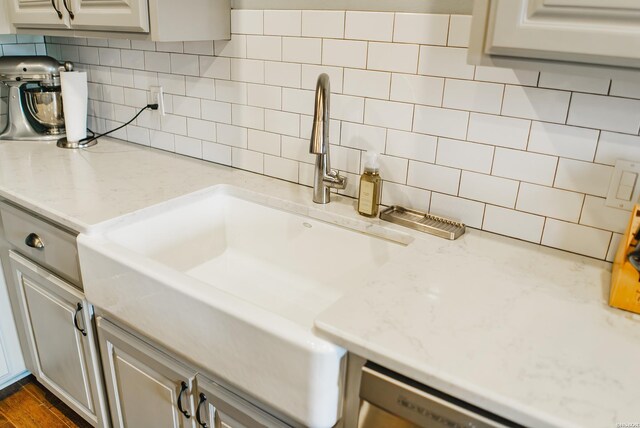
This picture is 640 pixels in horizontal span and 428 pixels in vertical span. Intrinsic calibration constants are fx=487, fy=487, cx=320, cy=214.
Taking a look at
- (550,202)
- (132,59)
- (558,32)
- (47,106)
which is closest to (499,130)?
(550,202)

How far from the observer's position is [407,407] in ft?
2.61

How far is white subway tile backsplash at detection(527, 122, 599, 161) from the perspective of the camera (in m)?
1.09

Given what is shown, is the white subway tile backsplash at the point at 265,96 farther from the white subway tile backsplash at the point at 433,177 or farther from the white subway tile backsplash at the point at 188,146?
the white subway tile backsplash at the point at 433,177

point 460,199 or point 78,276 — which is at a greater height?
point 460,199

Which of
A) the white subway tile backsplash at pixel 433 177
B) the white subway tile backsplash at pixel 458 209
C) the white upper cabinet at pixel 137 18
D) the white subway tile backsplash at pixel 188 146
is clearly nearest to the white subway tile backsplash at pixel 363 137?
the white subway tile backsplash at pixel 433 177

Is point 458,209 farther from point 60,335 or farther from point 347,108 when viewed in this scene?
point 60,335

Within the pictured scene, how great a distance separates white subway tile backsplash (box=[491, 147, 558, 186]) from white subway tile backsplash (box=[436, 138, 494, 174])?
0.07ft

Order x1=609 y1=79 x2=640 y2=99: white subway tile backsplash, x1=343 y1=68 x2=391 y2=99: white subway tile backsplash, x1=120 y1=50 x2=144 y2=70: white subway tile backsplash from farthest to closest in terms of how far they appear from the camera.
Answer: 1. x1=120 y1=50 x2=144 y2=70: white subway tile backsplash
2. x1=343 y1=68 x2=391 y2=99: white subway tile backsplash
3. x1=609 y1=79 x2=640 y2=99: white subway tile backsplash

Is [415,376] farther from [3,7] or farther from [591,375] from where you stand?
[3,7]

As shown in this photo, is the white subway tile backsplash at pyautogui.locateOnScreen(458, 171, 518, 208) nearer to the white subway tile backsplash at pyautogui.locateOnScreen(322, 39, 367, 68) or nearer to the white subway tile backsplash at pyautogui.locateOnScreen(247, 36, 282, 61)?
the white subway tile backsplash at pyautogui.locateOnScreen(322, 39, 367, 68)

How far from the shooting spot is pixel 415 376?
0.77m

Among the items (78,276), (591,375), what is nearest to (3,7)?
(78,276)

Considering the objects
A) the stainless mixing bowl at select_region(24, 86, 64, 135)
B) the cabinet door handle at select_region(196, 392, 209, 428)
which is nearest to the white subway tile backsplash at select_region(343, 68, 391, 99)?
the cabinet door handle at select_region(196, 392, 209, 428)

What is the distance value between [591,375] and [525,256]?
43cm
